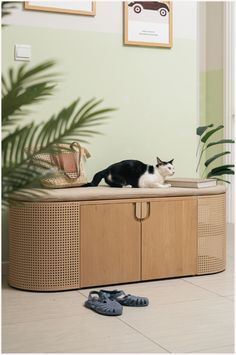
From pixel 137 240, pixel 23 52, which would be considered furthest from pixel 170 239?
pixel 23 52

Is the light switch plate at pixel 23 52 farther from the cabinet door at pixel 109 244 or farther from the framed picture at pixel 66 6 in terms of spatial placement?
the cabinet door at pixel 109 244

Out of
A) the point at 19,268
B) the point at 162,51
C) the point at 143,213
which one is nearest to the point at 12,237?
the point at 19,268

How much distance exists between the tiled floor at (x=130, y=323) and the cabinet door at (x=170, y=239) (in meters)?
0.14

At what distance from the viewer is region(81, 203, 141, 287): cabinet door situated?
267cm

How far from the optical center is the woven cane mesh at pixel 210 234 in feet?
9.80

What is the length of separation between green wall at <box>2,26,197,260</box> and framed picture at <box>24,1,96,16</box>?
4.6 inches

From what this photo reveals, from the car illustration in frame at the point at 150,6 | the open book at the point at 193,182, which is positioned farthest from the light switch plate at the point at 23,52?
the open book at the point at 193,182

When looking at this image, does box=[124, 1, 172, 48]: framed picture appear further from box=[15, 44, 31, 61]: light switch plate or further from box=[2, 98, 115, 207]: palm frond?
box=[2, 98, 115, 207]: palm frond

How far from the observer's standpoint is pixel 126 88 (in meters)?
3.31

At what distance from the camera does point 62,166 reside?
9.62ft

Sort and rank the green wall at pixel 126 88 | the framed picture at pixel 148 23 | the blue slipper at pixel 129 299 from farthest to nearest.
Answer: the framed picture at pixel 148 23
the green wall at pixel 126 88
the blue slipper at pixel 129 299

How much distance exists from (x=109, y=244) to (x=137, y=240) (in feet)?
0.55

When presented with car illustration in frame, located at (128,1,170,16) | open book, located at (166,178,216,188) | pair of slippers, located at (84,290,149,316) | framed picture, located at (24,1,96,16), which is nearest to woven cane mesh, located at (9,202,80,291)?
pair of slippers, located at (84,290,149,316)

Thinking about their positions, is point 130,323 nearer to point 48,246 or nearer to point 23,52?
point 48,246
